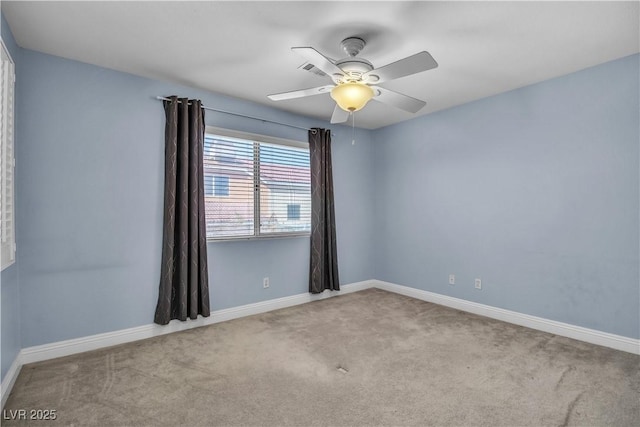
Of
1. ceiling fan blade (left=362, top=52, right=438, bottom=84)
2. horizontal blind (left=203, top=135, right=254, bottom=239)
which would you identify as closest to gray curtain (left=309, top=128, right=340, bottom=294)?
horizontal blind (left=203, top=135, right=254, bottom=239)

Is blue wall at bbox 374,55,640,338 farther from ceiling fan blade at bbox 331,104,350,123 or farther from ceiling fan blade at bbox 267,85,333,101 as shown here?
ceiling fan blade at bbox 267,85,333,101

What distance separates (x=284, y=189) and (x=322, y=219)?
654 mm

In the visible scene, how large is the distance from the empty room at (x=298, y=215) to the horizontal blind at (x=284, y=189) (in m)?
0.03

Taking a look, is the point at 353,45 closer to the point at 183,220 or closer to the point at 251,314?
the point at 183,220

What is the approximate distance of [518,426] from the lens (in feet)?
5.81

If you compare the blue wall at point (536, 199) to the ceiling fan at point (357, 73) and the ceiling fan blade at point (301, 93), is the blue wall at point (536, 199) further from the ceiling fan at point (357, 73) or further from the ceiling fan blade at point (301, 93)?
the ceiling fan blade at point (301, 93)

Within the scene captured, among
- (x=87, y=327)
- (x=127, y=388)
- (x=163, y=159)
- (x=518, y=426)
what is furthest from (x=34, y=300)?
(x=518, y=426)

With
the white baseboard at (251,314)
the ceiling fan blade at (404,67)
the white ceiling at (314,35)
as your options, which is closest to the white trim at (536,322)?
the white baseboard at (251,314)

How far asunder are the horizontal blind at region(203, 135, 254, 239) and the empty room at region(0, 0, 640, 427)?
25 millimetres

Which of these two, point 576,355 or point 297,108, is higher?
point 297,108

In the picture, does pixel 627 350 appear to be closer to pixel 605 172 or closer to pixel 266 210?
pixel 605 172

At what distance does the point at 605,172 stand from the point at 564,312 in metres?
1.33

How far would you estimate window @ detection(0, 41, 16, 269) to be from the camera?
6.44 ft

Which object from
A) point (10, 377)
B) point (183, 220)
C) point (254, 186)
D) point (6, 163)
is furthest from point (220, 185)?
point (10, 377)
